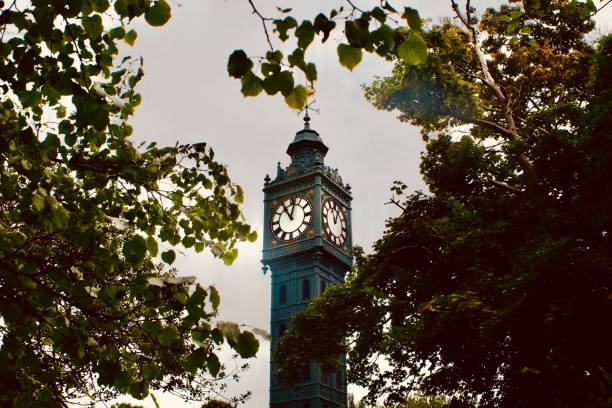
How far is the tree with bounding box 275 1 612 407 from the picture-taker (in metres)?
14.3

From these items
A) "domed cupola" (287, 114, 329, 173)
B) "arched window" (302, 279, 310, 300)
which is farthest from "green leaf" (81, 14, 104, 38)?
"domed cupola" (287, 114, 329, 173)

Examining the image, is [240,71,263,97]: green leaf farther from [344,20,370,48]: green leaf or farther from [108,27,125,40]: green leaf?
[108,27,125,40]: green leaf

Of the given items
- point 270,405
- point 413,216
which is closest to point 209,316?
point 413,216

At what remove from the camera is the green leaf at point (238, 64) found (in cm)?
304

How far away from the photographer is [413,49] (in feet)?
9.85

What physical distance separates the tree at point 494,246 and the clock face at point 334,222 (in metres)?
30.0

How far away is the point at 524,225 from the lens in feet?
56.8

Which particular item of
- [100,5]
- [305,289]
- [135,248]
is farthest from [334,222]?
[135,248]

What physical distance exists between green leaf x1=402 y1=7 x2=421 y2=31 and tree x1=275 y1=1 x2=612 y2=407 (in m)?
11.8

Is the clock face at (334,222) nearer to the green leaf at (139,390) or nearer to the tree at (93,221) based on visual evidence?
the tree at (93,221)

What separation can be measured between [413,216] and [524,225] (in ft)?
12.3

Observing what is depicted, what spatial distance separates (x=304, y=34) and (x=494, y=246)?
1493 cm

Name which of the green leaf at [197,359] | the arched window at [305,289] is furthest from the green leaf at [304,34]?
the arched window at [305,289]

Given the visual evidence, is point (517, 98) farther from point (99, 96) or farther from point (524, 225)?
point (99, 96)
